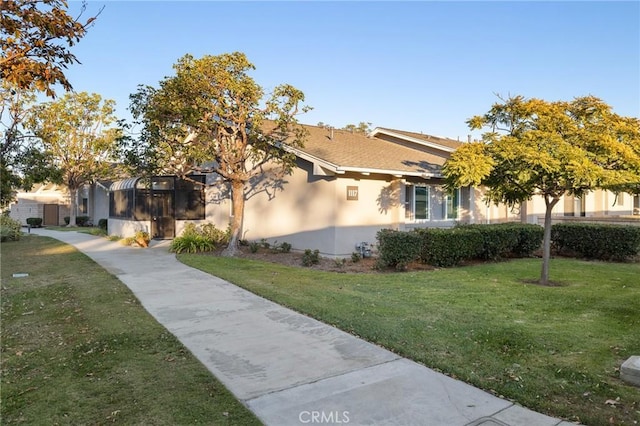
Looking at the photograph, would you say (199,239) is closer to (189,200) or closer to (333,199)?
(189,200)

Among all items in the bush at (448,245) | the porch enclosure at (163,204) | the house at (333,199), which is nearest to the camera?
the bush at (448,245)

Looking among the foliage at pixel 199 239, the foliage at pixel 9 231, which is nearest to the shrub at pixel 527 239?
the foliage at pixel 199 239

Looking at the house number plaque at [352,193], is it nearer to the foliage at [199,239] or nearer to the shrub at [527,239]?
the shrub at [527,239]

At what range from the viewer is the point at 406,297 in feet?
27.6

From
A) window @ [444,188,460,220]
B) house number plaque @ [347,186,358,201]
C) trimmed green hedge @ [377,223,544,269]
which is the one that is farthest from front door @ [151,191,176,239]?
window @ [444,188,460,220]

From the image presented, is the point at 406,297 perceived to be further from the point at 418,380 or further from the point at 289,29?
the point at 289,29

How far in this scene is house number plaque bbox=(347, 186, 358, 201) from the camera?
45.5 ft

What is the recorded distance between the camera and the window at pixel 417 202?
1558 cm

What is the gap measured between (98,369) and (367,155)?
38.8 ft

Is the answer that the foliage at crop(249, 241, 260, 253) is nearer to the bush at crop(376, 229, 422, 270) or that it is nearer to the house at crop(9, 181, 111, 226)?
the bush at crop(376, 229, 422, 270)

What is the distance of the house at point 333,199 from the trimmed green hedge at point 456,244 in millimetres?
2318

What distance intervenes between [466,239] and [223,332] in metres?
8.73

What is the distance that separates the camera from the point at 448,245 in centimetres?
1238

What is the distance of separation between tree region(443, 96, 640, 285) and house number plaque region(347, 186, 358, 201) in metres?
3.87
